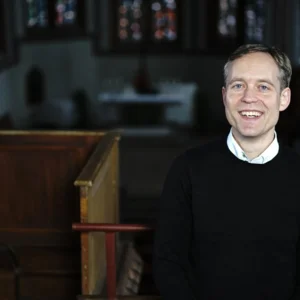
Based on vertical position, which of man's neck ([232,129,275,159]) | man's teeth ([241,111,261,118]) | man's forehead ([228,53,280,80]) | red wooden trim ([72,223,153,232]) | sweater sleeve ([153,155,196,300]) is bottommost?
red wooden trim ([72,223,153,232])

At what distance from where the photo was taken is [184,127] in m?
11.1

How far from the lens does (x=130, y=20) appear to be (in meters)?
12.0

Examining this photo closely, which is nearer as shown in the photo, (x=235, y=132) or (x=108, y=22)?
(x=235, y=132)

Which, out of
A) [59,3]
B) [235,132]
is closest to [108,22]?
[59,3]

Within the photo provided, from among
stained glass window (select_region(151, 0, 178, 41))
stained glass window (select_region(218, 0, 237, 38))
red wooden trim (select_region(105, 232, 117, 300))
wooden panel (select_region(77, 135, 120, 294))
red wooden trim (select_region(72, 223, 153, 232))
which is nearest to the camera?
red wooden trim (select_region(72, 223, 153, 232))

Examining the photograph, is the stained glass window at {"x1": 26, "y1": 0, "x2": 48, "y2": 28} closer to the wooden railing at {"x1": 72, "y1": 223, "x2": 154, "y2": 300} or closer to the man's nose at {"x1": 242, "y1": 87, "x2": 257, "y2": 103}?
the wooden railing at {"x1": 72, "y1": 223, "x2": 154, "y2": 300}

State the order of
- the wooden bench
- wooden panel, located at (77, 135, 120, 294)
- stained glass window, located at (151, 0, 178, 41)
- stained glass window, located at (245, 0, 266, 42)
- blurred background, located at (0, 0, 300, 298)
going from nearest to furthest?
wooden panel, located at (77, 135, 120, 294)
the wooden bench
blurred background, located at (0, 0, 300, 298)
stained glass window, located at (245, 0, 266, 42)
stained glass window, located at (151, 0, 178, 41)

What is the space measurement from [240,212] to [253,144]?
0.23 meters

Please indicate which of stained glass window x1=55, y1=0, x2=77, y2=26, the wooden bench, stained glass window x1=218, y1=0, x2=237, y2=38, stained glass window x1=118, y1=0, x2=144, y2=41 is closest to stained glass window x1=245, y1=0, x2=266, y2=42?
stained glass window x1=218, y1=0, x2=237, y2=38

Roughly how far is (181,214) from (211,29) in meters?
9.38

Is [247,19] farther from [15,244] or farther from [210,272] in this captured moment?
[210,272]

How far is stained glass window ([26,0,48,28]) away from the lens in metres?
11.5

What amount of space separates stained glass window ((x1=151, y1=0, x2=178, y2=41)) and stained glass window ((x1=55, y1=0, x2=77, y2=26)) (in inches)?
46.9

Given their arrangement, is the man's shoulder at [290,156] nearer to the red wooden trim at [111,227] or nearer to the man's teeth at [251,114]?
the man's teeth at [251,114]
